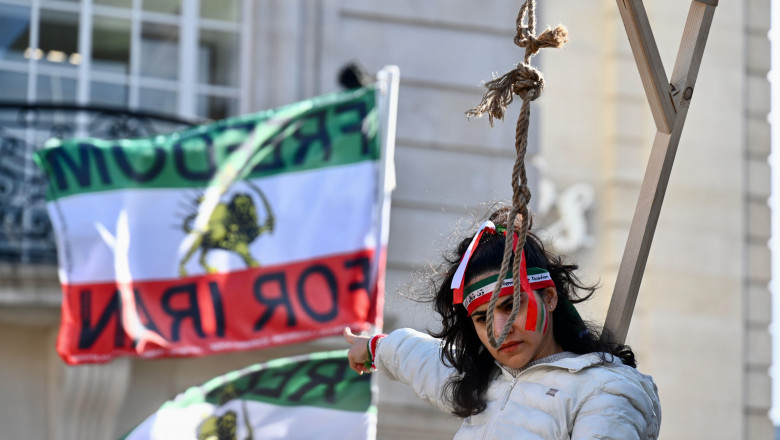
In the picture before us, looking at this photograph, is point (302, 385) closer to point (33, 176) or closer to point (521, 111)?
point (33, 176)

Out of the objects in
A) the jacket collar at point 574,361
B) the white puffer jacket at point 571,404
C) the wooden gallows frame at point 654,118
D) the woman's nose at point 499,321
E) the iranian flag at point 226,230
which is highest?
the wooden gallows frame at point 654,118

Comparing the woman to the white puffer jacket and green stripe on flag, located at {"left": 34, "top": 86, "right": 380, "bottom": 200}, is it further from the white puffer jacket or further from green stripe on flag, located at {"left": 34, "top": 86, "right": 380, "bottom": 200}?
green stripe on flag, located at {"left": 34, "top": 86, "right": 380, "bottom": 200}

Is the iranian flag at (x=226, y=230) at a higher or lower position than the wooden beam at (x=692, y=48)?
lower

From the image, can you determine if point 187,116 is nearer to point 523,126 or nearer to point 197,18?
point 197,18

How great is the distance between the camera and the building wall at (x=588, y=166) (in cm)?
953

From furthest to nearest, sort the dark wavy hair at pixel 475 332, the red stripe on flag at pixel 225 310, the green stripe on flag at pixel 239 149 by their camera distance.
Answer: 1. the green stripe on flag at pixel 239 149
2. the red stripe on flag at pixel 225 310
3. the dark wavy hair at pixel 475 332

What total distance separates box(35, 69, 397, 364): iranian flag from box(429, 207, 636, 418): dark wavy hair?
13.9ft

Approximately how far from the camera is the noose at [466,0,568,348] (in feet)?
10.9

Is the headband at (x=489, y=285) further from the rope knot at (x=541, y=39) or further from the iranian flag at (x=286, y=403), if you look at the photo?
the iranian flag at (x=286, y=403)

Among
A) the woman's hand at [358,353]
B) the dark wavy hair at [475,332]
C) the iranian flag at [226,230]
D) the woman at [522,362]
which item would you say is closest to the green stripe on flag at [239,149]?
the iranian flag at [226,230]

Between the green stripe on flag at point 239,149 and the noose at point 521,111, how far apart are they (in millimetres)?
4976

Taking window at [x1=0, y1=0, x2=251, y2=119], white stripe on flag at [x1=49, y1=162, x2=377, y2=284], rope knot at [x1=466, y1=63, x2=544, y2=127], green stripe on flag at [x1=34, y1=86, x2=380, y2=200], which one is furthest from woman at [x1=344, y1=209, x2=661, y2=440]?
window at [x1=0, y1=0, x2=251, y2=119]

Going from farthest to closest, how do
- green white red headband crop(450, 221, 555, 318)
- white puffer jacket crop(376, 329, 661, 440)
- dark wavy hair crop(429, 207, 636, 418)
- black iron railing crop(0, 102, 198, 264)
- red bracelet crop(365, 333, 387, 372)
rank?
black iron railing crop(0, 102, 198, 264) → red bracelet crop(365, 333, 387, 372) → dark wavy hair crop(429, 207, 636, 418) → green white red headband crop(450, 221, 555, 318) → white puffer jacket crop(376, 329, 661, 440)

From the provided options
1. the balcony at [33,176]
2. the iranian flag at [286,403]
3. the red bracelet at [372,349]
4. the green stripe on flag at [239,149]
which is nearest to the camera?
the red bracelet at [372,349]
